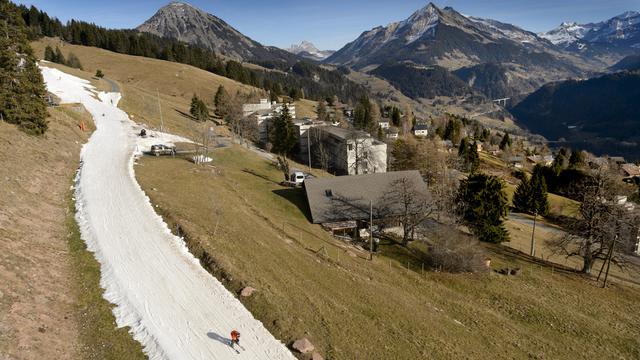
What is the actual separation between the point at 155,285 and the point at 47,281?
5.28 metres

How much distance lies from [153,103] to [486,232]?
3068 inches

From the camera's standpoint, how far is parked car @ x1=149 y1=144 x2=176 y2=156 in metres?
53.2

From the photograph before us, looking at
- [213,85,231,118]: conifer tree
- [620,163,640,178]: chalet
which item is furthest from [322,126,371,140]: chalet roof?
[620,163,640,178]: chalet

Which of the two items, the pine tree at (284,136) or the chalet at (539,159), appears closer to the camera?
the pine tree at (284,136)

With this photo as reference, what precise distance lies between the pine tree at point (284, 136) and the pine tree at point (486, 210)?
42.0 metres

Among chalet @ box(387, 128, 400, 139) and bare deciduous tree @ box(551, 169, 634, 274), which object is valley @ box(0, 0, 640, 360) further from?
chalet @ box(387, 128, 400, 139)

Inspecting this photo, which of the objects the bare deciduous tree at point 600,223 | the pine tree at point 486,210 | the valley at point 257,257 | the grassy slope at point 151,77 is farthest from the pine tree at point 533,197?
the grassy slope at point 151,77

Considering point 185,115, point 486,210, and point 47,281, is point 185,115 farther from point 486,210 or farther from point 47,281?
point 47,281

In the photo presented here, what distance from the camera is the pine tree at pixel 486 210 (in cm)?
4988

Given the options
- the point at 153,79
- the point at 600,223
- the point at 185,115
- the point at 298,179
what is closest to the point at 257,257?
the point at 298,179

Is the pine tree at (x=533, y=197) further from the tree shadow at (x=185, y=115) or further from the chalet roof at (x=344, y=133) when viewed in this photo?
the tree shadow at (x=185, y=115)

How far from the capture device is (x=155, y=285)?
22.4 meters

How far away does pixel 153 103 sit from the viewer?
91.6 m

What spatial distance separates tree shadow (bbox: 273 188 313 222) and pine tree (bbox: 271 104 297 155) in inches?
1313
